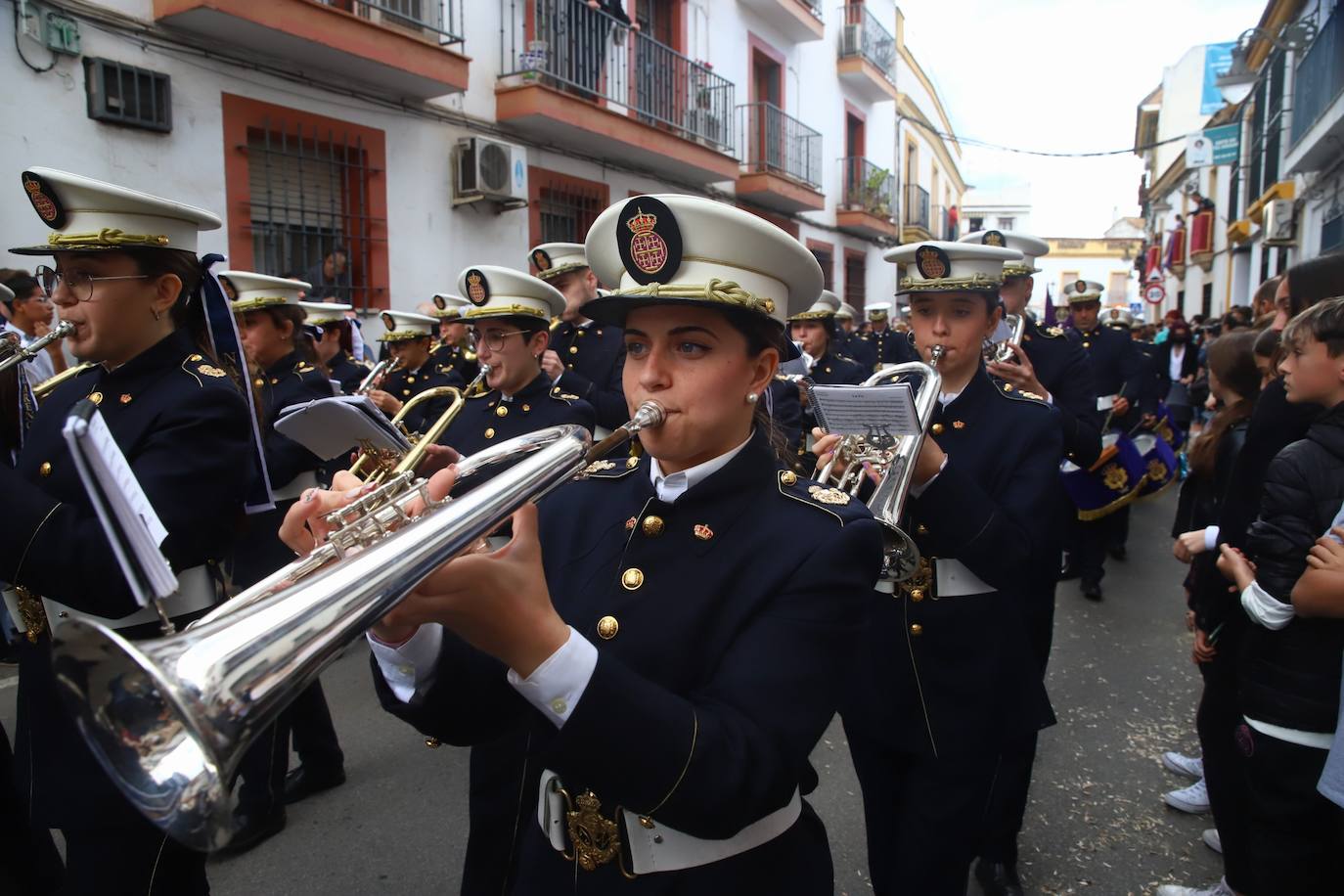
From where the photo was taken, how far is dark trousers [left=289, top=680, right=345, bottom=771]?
3.83 m

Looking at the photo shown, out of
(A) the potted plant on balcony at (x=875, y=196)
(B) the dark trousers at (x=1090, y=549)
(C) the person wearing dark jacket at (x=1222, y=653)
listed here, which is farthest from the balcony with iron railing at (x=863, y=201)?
(C) the person wearing dark jacket at (x=1222, y=653)

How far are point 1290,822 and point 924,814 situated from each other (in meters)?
0.99

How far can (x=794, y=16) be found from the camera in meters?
15.5

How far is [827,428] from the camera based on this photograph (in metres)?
2.58

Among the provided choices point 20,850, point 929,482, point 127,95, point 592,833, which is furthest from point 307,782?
point 127,95

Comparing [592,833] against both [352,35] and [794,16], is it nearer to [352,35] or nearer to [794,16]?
[352,35]

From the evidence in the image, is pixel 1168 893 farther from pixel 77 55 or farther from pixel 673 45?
pixel 673 45

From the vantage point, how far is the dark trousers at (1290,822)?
2.42 meters

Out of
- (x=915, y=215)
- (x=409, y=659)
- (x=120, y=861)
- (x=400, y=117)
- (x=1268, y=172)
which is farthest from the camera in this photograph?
(x=915, y=215)

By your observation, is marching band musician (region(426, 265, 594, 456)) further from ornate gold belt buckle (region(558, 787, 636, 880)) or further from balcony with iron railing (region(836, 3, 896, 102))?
balcony with iron railing (region(836, 3, 896, 102))

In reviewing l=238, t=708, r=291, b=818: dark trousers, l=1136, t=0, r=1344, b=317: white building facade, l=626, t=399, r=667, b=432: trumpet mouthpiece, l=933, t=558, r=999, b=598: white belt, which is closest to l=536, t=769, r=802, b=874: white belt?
l=626, t=399, r=667, b=432: trumpet mouthpiece

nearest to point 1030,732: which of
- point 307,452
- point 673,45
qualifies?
point 307,452

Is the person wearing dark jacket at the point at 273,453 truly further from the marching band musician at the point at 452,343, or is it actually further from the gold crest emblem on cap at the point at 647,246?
the gold crest emblem on cap at the point at 647,246

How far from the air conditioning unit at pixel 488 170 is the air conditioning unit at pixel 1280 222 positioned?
638 inches
